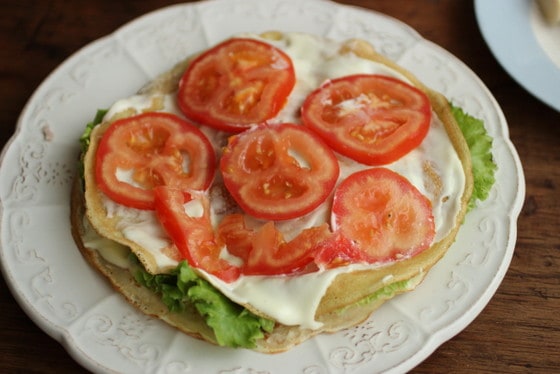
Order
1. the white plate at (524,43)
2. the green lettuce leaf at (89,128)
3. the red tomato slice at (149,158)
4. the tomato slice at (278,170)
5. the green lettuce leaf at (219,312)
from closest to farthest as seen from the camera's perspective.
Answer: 1. the green lettuce leaf at (219,312)
2. the tomato slice at (278,170)
3. the red tomato slice at (149,158)
4. the green lettuce leaf at (89,128)
5. the white plate at (524,43)

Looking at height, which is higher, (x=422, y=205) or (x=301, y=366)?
(x=422, y=205)

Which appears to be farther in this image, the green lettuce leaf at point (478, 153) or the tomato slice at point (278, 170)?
the green lettuce leaf at point (478, 153)

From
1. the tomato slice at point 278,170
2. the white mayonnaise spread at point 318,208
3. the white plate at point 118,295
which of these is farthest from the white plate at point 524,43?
the tomato slice at point 278,170

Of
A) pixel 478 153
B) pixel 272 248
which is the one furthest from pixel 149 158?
pixel 478 153

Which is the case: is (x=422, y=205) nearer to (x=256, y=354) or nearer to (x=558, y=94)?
(x=256, y=354)

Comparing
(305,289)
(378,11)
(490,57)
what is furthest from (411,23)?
(305,289)

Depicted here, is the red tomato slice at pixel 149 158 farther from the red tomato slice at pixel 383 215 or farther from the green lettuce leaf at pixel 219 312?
the red tomato slice at pixel 383 215

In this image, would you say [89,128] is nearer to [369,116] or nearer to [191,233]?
[191,233]

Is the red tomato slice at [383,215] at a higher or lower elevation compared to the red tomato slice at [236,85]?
lower
